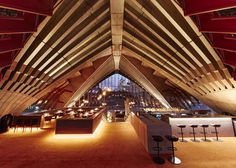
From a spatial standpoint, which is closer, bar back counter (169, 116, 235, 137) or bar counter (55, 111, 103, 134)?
bar back counter (169, 116, 235, 137)

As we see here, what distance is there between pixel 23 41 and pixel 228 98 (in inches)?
449

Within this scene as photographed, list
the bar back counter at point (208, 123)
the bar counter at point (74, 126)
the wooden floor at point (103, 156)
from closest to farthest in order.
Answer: the wooden floor at point (103, 156) < the bar back counter at point (208, 123) < the bar counter at point (74, 126)

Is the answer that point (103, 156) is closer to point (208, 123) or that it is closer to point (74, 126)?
point (74, 126)

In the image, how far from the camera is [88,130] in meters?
8.42

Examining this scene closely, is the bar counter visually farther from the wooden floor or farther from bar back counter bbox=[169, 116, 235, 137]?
bar back counter bbox=[169, 116, 235, 137]

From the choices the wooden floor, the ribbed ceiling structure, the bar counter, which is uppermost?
the ribbed ceiling structure

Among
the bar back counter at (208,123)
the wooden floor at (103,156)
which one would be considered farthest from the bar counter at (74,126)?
the bar back counter at (208,123)

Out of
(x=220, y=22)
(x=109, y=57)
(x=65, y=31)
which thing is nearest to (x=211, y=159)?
(x=220, y=22)

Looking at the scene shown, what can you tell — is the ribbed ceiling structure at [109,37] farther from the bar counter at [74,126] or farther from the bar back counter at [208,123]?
the bar counter at [74,126]

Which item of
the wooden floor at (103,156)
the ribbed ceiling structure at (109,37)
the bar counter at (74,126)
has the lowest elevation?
the wooden floor at (103,156)

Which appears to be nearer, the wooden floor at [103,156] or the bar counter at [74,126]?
the wooden floor at [103,156]

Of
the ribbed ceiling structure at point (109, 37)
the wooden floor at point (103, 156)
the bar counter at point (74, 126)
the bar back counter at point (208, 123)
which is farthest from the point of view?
the bar counter at point (74, 126)

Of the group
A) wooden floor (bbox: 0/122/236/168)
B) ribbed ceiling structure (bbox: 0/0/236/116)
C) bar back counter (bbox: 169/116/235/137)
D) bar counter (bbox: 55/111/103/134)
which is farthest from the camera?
bar counter (bbox: 55/111/103/134)

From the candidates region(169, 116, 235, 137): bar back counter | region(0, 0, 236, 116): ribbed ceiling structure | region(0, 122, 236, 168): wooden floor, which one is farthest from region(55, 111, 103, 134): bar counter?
region(169, 116, 235, 137): bar back counter
